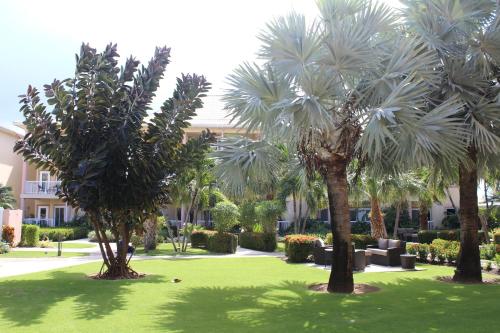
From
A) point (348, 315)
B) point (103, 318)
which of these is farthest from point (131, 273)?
point (348, 315)

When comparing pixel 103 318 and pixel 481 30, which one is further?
pixel 481 30

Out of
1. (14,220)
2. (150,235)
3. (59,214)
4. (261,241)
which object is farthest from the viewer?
(59,214)

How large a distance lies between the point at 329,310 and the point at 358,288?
2.86 m

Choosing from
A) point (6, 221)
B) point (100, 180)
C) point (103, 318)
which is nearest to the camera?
point (103, 318)

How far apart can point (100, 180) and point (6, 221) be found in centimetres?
1600

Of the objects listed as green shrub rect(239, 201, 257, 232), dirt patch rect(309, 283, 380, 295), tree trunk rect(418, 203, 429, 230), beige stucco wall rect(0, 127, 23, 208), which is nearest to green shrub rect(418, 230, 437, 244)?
tree trunk rect(418, 203, 429, 230)

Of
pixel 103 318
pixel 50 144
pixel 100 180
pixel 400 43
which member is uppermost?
pixel 400 43

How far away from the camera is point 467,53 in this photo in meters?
11.5

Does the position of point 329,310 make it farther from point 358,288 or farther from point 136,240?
point 136,240

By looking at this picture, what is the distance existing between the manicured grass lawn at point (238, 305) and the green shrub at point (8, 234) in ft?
42.9

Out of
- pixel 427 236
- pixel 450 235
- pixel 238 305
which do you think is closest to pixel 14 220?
pixel 238 305

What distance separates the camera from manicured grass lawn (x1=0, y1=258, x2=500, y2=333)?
7.79 meters

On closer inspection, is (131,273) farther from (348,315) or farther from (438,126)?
(438,126)

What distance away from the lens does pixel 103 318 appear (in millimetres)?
8398
